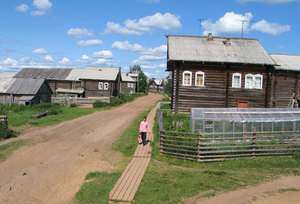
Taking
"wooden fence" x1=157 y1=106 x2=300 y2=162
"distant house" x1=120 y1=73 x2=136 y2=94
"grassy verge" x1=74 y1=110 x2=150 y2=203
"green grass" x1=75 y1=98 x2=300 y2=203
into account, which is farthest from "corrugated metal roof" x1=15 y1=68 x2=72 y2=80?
"grassy verge" x1=74 y1=110 x2=150 y2=203

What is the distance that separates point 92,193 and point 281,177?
24.1ft

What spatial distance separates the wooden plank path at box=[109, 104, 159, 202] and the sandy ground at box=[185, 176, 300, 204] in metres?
1.95

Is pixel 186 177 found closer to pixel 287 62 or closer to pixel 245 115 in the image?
pixel 245 115

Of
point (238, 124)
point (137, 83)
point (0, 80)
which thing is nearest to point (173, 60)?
point (238, 124)

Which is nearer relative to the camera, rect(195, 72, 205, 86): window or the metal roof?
the metal roof

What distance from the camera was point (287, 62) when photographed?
2608 centimetres

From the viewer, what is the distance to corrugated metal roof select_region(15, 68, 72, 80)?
4948cm

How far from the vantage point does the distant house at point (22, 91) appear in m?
31.9

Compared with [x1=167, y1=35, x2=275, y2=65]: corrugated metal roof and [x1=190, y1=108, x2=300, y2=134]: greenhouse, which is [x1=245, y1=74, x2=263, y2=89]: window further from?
[x1=190, y1=108, x2=300, y2=134]: greenhouse

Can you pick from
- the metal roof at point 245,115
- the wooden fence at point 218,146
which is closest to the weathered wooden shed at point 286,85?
the metal roof at point 245,115

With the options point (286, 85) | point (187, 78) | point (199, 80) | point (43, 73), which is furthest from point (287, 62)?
point (43, 73)

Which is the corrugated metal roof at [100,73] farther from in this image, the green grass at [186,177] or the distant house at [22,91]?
the green grass at [186,177]

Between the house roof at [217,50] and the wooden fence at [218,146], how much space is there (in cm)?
1072

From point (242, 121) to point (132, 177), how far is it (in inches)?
331
